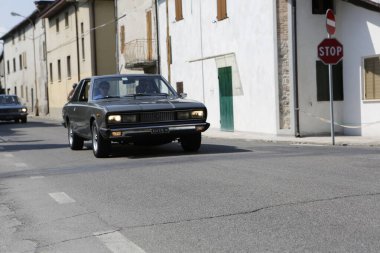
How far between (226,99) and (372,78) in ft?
20.9

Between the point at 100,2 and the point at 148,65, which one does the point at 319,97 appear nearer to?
the point at 148,65

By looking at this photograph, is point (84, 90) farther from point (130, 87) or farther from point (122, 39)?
point (122, 39)

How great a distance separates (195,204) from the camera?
22.8ft

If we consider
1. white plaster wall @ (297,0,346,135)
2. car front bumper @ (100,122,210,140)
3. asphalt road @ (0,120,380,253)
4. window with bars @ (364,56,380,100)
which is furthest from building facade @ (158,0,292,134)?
asphalt road @ (0,120,380,253)

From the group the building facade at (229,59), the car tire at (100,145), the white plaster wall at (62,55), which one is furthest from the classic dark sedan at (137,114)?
the white plaster wall at (62,55)

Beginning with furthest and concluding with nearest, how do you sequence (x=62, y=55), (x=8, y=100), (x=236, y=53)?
(x=62, y=55) → (x=8, y=100) → (x=236, y=53)

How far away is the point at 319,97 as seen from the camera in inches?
Result: 774

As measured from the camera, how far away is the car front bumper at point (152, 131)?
12.2 metres

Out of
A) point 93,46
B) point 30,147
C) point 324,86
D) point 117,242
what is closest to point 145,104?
point 30,147

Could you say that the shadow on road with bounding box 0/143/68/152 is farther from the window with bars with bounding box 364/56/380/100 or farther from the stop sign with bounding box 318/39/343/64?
the window with bars with bounding box 364/56/380/100

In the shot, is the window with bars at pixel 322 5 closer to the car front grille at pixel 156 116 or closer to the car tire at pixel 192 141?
the car tire at pixel 192 141

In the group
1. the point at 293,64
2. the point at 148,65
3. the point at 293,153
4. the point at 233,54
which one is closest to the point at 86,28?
the point at 148,65

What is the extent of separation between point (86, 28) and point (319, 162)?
107 ft

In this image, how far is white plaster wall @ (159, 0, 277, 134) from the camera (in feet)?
66.0
